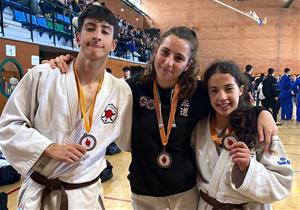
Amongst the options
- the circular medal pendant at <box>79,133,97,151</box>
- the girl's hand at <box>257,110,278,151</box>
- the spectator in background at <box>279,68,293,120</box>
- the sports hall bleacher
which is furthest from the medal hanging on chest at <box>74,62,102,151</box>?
the spectator in background at <box>279,68,293,120</box>

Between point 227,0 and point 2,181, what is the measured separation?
60.3ft

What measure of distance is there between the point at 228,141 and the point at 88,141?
0.79 m

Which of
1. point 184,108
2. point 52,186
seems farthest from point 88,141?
point 184,108

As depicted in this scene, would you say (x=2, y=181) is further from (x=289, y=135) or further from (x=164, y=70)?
(x=289, y=135)

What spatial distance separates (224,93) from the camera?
1.67 meters

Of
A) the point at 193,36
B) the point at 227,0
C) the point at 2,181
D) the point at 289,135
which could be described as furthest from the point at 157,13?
the point at 193,36

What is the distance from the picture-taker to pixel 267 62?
17.9 meters

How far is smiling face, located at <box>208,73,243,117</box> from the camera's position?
1.66m

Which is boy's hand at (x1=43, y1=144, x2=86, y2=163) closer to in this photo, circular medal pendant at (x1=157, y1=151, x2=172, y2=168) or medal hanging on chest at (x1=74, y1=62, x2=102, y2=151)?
medal hanging on chest at (x1=74, y1=62, x2=102, y2=151)

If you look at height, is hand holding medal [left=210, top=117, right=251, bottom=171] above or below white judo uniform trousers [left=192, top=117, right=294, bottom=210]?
above

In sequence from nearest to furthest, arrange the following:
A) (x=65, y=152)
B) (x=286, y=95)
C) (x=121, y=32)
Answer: (x=65, y=152), (x=286, y=95), (x=121, y=32)

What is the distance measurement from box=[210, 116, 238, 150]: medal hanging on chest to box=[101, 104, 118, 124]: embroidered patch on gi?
1.96 feet

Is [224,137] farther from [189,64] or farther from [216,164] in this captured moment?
[189,64]

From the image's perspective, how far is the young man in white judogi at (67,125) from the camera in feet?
4.53
